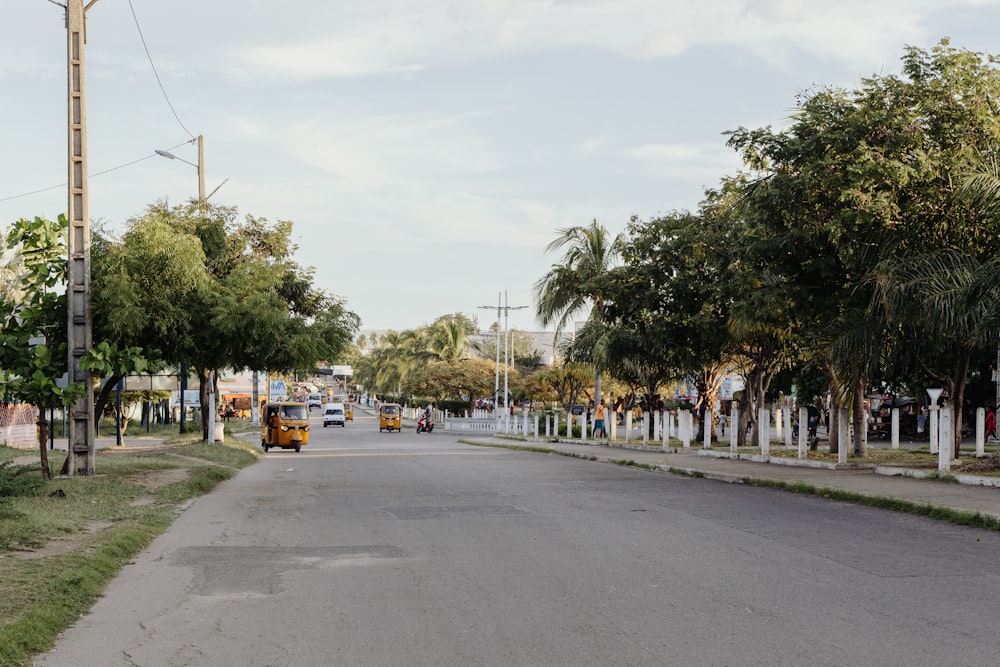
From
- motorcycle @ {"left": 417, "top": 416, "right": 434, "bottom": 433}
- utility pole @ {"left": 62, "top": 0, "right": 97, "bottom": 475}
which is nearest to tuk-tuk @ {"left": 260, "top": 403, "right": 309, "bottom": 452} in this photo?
utility pole @ {"left": 62, "top": 0, "right": 97, "bottom": 475}

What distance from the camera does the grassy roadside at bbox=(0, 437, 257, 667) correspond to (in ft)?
24.3

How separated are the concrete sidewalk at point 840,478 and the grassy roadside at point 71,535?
407 inches

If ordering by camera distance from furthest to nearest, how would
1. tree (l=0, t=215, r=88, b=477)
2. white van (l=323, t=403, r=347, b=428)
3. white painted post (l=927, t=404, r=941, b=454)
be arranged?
white van (l=323, t=403, r=347, b=428), white painted post (l=927, t=404, r=941, b=454), tree (l=0, t=215, r=88, b=477)

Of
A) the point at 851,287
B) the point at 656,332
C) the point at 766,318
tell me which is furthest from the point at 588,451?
the point at 851,287

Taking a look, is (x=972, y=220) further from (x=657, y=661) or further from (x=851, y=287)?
(x=657, y=661)

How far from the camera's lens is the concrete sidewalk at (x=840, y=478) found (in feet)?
50.1

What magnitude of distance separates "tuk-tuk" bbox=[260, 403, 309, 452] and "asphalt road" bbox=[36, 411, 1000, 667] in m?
23.0

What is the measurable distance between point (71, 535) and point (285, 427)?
90.5ft

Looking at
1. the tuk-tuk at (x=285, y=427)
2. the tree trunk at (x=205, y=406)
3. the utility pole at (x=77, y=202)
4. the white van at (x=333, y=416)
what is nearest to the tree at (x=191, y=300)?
the utility pole at (x=77, y=202)

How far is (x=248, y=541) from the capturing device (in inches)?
486

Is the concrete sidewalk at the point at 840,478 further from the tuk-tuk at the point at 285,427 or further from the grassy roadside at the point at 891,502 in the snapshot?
the tuk-tuk at the point at 285,427

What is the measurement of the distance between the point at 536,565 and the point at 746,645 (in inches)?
140

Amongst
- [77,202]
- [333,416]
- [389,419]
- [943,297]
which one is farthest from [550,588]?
[333,416]

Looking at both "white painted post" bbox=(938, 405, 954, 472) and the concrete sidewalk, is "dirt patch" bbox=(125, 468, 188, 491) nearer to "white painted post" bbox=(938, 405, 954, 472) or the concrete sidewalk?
the concrete sidewalk
